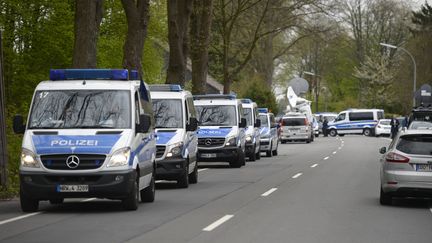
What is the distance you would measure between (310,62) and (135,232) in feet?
310

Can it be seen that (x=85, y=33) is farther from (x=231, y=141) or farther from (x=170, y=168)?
(x=231, y=141)

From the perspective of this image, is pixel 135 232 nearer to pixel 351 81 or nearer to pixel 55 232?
pixel 55 232

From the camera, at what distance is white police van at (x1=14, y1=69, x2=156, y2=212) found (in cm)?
1509

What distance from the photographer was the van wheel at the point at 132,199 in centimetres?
1552

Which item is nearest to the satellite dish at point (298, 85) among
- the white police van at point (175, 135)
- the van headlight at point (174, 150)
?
the white police van at point (175, 135)

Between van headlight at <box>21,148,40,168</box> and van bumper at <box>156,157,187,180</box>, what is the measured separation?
6.15 metres

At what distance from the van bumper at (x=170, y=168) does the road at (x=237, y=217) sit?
0.35m

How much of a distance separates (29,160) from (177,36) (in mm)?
21497

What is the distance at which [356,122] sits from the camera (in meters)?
85.1

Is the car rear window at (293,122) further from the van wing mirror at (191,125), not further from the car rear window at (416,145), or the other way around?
the car rear window at (416,145)

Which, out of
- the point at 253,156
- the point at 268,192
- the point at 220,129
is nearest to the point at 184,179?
the point at 268,192

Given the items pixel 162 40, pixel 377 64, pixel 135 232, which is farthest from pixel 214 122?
pixel 377 64

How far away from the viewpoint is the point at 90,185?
49.4 ft

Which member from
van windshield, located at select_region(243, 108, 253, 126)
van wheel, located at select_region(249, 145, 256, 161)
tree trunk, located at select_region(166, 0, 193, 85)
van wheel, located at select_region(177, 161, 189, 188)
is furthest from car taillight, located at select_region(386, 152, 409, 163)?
tree trunk, located at select_region(166, 0, 193, 85)
